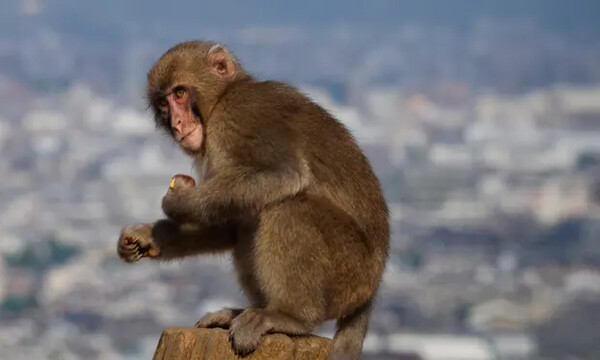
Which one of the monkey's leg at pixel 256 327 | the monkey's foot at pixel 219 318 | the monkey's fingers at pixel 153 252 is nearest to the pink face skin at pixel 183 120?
the monkey's fingers at pixel 153 252

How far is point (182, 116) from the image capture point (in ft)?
25.7

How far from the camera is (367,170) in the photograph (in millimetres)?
7570

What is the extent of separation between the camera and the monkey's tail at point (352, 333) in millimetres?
6802

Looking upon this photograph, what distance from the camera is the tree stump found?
590cm

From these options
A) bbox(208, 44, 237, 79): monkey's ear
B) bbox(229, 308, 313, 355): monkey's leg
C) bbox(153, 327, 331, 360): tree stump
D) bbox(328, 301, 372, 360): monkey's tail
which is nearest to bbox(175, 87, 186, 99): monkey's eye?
bbox(208, 44, 237, 79): monkey's ear

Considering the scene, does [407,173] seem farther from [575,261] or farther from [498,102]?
[498,102]

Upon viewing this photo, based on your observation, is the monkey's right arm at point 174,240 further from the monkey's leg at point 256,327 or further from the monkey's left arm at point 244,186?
the monkey's leg at point 256,327

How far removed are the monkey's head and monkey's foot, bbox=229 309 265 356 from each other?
4.33ft

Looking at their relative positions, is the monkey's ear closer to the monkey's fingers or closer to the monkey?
the monkey

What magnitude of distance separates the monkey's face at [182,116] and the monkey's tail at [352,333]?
1320 millimetres

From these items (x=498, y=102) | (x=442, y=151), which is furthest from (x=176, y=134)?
(x=498, y=102)

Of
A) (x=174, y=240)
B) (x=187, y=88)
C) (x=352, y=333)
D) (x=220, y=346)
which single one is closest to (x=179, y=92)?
(x=187, y=88)

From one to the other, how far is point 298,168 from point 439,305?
21.4 m

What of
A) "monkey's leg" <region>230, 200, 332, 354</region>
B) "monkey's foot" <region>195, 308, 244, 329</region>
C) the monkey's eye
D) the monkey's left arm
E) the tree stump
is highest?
the monkey's eye
